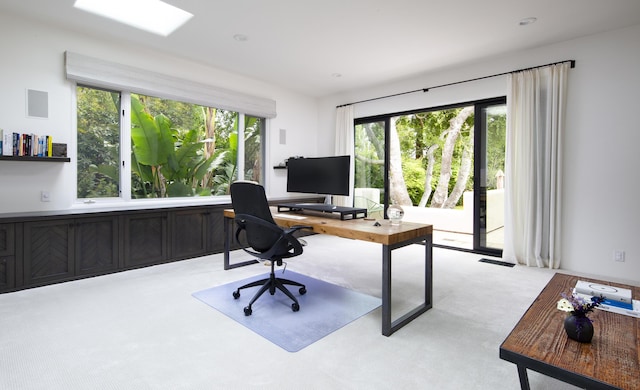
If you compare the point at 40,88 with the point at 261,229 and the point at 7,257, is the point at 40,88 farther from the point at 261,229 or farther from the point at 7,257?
the point at 261,229

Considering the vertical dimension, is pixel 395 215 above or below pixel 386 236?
above

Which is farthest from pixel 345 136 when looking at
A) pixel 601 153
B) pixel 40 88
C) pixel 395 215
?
pixel 40 88

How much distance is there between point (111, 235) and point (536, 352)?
383cm

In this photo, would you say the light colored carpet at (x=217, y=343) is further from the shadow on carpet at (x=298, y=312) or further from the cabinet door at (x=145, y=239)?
the cabinet door at (x=145, y=239)

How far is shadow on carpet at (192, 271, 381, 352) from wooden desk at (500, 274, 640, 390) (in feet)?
4.00

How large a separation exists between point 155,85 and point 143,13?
0.90m

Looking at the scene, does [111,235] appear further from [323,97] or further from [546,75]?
[546,75]

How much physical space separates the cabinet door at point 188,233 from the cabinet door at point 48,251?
1015 mm

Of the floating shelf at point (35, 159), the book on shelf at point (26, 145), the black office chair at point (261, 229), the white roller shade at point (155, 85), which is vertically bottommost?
the black office chair at point (261, 229)

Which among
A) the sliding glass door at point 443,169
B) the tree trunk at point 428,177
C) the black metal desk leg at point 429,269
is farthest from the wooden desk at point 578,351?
the tree trunk at point 428,177

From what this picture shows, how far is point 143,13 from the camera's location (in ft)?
10.6

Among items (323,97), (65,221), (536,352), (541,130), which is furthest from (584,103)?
(65,221)

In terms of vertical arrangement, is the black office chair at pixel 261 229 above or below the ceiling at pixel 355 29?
below

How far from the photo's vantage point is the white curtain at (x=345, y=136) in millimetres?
5773
